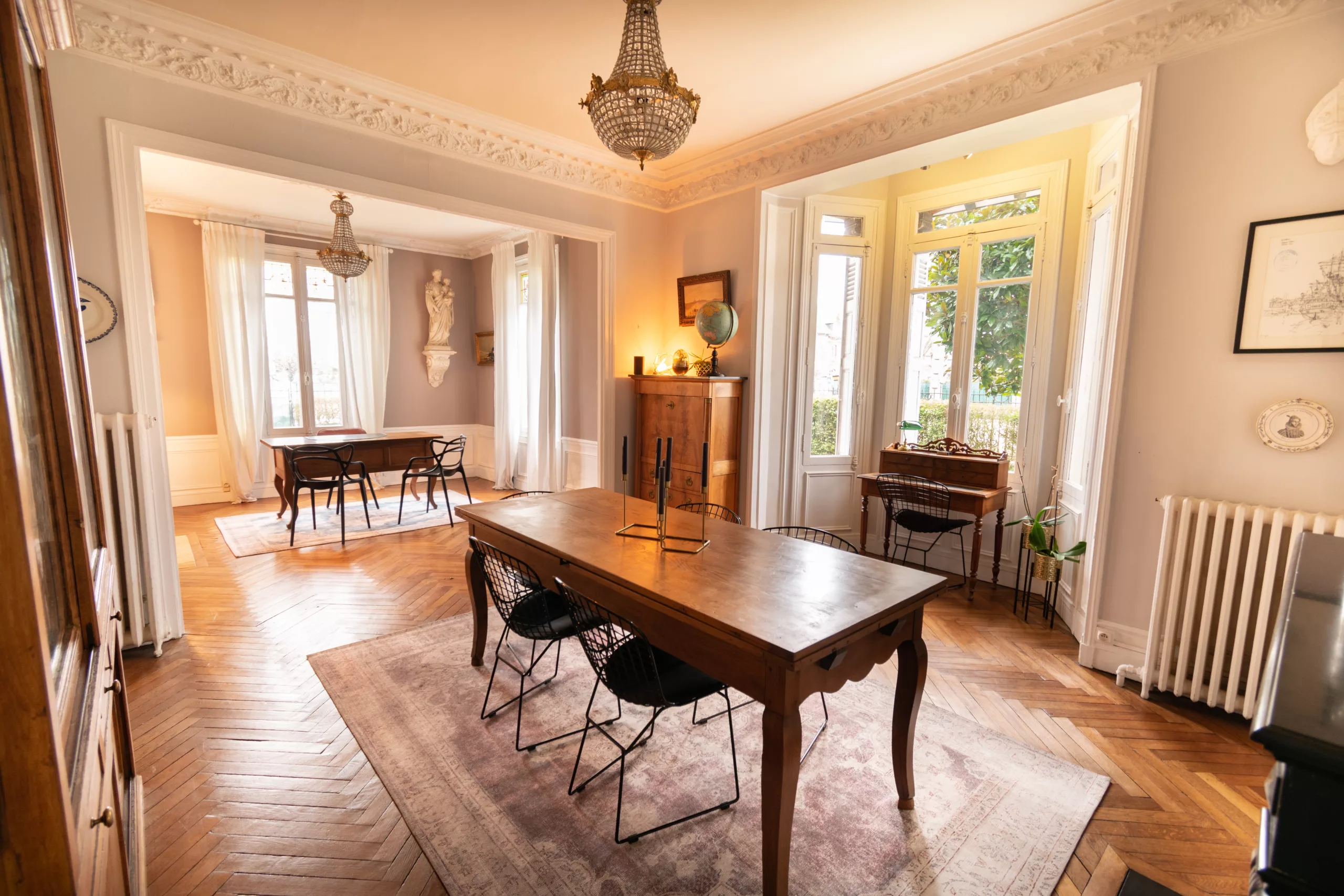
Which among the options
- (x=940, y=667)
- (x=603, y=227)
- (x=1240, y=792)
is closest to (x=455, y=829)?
(x=940, y=667)

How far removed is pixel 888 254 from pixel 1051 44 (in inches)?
77.3

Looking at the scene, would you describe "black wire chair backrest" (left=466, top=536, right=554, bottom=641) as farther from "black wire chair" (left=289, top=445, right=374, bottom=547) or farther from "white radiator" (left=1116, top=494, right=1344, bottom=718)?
"black wire chair" (left=289, top=445, right=374, bottom=547)

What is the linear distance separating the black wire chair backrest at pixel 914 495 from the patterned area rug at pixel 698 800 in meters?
1.57

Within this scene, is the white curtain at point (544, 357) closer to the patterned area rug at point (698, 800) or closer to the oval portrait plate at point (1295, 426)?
the patterned area rug at point (698, 800)

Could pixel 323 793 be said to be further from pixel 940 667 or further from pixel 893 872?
pixel 940 667

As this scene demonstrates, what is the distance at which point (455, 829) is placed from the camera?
191 centimetres

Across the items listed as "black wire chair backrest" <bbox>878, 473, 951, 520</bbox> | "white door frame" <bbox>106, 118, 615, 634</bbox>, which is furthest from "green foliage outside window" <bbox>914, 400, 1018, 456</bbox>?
"white door frame" <bbox>106, 118, 615, 634</bbox>

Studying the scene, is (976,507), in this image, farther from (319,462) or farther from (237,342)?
(237,342)

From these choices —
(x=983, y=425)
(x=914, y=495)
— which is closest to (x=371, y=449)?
(x=914, y=495)

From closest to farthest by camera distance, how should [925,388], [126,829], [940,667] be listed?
[126,829], [940,667], [925,388]

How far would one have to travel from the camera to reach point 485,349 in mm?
7812

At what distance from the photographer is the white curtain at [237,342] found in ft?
20.0

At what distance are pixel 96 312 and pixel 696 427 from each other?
3.50 meters

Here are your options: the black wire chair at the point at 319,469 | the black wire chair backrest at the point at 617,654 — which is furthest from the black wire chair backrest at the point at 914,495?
the black wire chair at the point at 319,469
